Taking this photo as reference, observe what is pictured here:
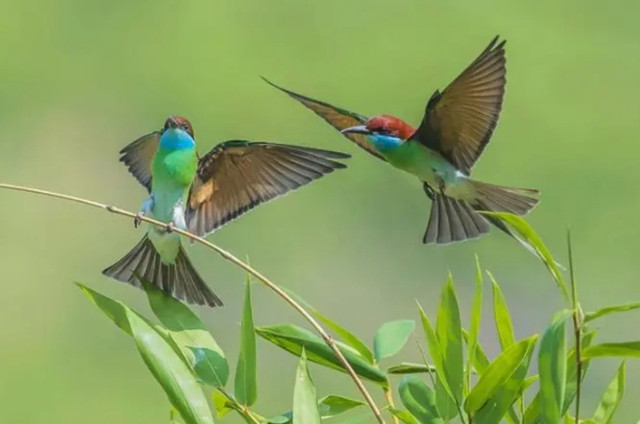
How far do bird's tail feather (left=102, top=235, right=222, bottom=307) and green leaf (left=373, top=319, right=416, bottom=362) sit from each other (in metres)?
0.24

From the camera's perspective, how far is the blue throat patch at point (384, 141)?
3.86 feet

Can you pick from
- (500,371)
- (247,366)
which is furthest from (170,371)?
(500,371)

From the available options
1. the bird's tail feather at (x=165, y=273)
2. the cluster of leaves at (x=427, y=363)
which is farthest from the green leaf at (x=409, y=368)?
the bird's tail feather at (x=165, y=273)

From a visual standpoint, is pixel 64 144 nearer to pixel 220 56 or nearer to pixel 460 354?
pixel 220 56

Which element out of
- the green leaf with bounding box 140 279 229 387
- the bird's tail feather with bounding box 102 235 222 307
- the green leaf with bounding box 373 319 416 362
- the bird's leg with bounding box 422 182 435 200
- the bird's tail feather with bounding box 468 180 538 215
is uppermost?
the bird's leg with bounding box 422 182 435 200

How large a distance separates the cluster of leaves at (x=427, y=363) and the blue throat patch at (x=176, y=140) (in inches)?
20.9

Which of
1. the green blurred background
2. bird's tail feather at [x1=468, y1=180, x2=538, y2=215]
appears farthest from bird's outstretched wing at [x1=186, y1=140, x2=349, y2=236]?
A: the green blurred background

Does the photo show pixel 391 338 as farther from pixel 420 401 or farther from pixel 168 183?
pixel 168 183

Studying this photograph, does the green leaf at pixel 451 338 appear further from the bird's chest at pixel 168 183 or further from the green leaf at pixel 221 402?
the bird's chest at pixel 168 183

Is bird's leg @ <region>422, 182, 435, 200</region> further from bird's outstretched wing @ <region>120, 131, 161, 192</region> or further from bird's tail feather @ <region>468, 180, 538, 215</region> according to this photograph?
bird's outstretched wing @ <region>120, 131, 161, 192</region>

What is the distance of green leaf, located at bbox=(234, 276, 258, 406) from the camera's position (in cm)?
64

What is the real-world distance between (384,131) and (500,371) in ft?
1.98

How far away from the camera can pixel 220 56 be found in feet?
16.9

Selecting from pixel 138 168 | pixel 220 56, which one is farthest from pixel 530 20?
pixel 138 168
